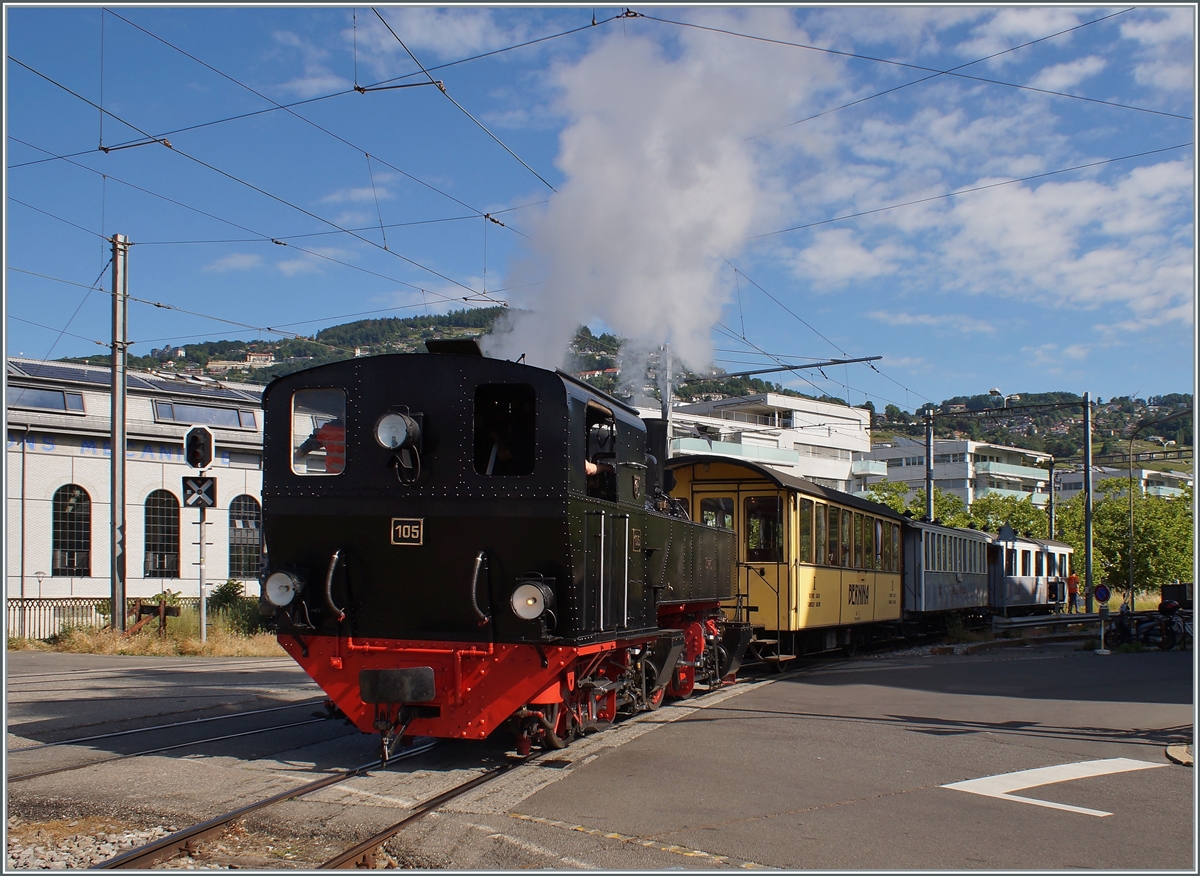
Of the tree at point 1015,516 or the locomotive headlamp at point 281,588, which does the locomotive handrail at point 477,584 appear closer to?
the locomotive headlamp at point 281,588

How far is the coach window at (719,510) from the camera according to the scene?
14.7 metres

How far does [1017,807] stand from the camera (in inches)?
259

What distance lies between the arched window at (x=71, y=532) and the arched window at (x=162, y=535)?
5.04ft

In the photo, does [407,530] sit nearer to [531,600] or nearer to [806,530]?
[531,600]

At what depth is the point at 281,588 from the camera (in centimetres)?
743

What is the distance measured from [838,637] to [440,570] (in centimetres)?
1259

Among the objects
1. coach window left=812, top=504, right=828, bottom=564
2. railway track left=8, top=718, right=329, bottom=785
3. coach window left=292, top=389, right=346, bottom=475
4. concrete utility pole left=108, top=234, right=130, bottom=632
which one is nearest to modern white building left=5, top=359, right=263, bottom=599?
concrete utility pole left=108, top=234, right=130, bottom=632

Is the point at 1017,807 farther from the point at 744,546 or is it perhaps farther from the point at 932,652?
the point at 932,652

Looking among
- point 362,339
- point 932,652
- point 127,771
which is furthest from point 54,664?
point 362,339

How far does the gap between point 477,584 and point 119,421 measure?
15.3 meters

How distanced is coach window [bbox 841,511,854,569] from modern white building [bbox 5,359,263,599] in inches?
526

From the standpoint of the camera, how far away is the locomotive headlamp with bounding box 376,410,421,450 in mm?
7094

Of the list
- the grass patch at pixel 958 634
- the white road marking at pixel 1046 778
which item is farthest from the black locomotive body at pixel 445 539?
the grass patch at pixel 958 634

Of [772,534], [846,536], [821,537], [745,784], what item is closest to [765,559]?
[772,534]
